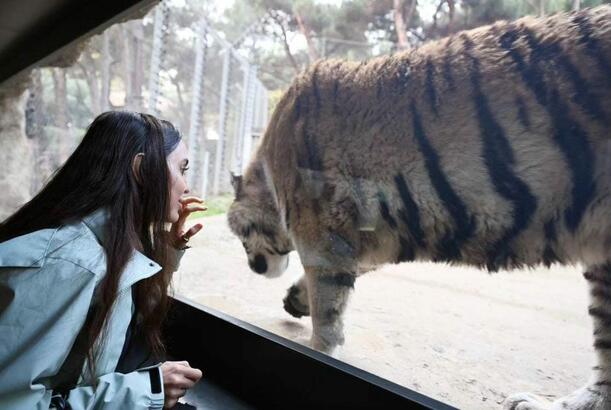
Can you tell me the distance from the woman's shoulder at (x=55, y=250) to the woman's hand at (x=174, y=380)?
14.1 inches

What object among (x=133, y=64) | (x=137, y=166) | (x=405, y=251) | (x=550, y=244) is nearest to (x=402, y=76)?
(x=405, y=251)

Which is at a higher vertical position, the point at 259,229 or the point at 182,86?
the point at 182,86

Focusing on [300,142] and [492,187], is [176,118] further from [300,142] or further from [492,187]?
[492,187]

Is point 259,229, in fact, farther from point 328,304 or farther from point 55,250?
point 55,250

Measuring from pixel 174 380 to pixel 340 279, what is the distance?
103 centimetres

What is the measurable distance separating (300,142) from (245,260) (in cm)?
83

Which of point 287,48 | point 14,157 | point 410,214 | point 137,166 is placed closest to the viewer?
point 137,166

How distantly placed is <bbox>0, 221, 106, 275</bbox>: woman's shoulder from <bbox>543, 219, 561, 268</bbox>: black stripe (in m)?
1.28

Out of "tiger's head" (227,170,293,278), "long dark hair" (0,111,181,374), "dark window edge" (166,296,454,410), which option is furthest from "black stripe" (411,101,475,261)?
"long dark hair" (0,111,181,374)

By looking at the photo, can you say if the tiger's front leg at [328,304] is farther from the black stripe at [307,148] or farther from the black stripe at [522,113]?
the black stripe at [522,113]

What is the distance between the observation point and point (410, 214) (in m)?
1.91

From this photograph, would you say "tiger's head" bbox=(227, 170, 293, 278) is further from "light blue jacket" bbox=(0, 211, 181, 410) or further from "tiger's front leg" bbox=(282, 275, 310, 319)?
"light blue jacket" bbox=(0, 211, 181, 410)

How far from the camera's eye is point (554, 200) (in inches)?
58.3

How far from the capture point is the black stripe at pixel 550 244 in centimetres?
151
